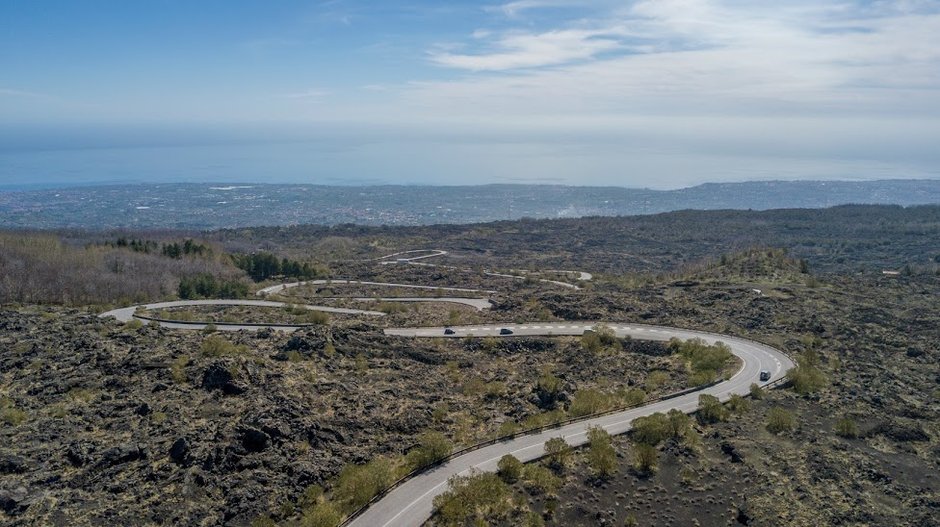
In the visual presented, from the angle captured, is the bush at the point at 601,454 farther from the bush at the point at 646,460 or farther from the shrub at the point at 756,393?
the shrub at the point at 756,393

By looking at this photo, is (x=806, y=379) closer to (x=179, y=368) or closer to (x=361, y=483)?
(x=361, y=483)

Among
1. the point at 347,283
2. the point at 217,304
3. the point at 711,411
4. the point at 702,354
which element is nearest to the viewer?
the point at 711,411

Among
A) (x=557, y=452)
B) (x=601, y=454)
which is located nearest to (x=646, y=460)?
(x=601, y=454)

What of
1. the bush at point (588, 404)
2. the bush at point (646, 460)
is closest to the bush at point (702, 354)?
the bush at point (588, 404)

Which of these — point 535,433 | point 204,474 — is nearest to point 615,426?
point 535,433

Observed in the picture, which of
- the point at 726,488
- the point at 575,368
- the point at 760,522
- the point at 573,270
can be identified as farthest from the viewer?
the point at 573,270

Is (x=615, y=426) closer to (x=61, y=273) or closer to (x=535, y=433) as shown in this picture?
(x=535, y=433)
